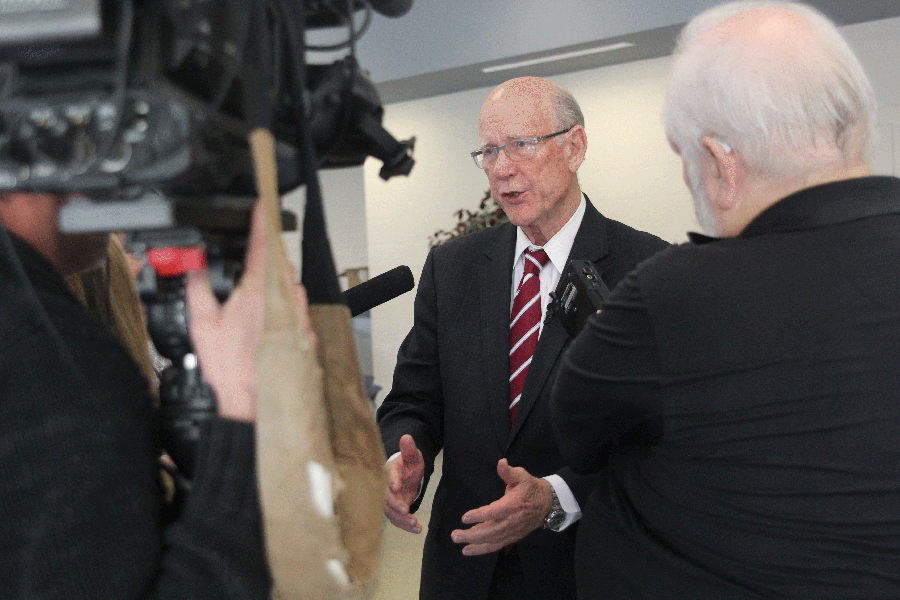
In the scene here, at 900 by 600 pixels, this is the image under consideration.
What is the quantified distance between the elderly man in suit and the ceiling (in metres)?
3.28

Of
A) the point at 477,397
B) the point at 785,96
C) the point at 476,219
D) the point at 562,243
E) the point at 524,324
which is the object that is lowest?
the point at 476,219

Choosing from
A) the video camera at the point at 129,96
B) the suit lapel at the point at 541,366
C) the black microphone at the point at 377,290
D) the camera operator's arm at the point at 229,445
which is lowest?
the suit lapel at the point at 541,366

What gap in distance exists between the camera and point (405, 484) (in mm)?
1375

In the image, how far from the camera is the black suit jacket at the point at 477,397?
1.41m

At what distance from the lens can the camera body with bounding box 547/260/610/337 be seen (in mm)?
1143

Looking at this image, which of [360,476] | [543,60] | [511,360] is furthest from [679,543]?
[543,60]

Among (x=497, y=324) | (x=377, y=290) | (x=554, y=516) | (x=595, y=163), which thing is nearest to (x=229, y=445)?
(x=377, y=290)

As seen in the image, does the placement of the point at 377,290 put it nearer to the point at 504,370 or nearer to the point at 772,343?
the point at 504,370

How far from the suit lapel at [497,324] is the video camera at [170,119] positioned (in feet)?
2.80

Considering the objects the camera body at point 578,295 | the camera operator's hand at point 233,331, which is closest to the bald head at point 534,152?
the camera body at point 578,295

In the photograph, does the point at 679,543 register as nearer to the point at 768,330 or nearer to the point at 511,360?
the point at 768,330

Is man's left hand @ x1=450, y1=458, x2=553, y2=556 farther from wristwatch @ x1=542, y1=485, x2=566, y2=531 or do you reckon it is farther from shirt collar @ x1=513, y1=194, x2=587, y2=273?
shirt collar @ x1=513, y1=194, x2=587, y2=273

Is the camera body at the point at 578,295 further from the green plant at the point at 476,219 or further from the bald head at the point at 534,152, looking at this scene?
the green plant at the point at 476,219

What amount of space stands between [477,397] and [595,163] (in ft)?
14.7
